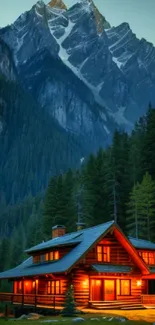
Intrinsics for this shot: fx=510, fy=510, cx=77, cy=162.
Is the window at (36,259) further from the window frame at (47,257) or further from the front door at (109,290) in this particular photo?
the front door at (109,290)

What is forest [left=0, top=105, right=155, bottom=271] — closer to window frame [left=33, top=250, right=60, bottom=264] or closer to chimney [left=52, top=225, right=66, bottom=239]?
chimney [left=52, top=225, right=66, bottom=239]

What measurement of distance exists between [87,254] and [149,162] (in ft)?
122

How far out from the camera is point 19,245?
12194 centimetres

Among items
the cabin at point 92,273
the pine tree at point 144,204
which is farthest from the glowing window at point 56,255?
the pine tree at point 144,204

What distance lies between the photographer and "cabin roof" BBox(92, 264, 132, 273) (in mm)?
42934

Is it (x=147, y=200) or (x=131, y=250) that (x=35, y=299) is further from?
(x=147, y=200)

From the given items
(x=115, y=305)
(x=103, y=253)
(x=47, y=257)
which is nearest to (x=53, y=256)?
(x=47, y=257)

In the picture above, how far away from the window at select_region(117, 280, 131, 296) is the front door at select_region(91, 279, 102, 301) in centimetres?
191

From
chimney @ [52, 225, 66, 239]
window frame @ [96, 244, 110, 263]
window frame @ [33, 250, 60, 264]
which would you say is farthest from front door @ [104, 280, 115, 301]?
chimney @ [52, 225, 66, 239]

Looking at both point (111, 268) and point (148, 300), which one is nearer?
point (111, 268)

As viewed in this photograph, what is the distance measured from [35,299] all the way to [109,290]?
23.0ft

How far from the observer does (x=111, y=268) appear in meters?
44.2

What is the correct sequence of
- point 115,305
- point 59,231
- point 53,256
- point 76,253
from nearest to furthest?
1. point 115,305
2. point 76,253
3. point 53,256
4. point 59,231

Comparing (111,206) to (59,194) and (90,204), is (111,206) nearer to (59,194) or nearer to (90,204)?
(90,204)
